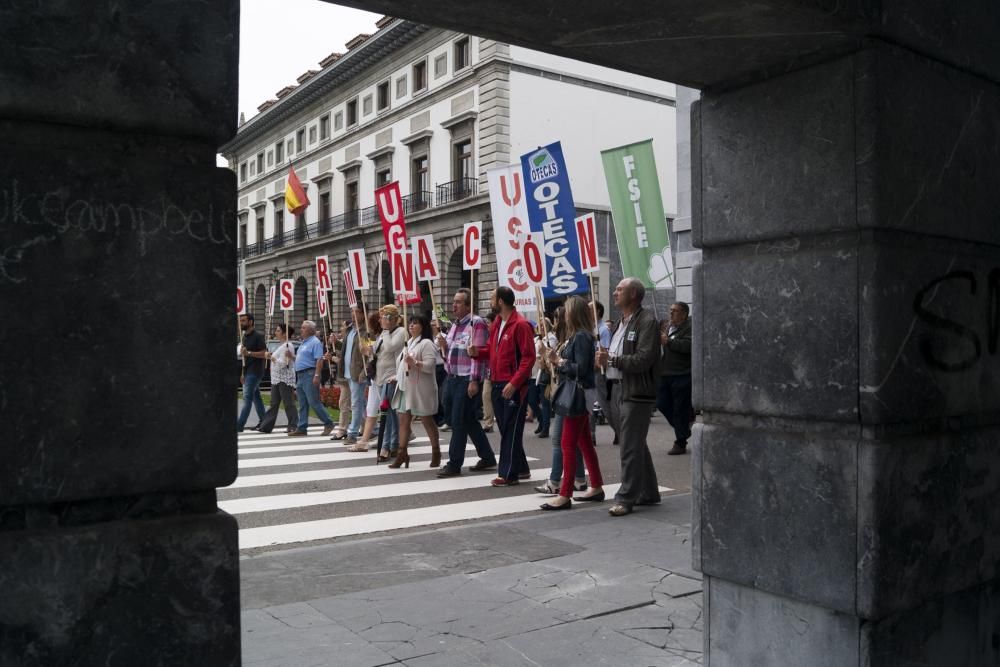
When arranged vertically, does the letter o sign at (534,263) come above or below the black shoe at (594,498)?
above

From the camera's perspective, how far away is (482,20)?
2.69 m

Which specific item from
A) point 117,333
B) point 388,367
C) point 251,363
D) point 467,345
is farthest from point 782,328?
point 251,363

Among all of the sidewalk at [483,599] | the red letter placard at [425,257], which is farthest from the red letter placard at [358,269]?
the sidewalk at [483,599]

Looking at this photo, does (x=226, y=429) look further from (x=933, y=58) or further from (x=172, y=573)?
(x=933, y=58)

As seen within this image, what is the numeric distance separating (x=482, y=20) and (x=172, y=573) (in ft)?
5.99

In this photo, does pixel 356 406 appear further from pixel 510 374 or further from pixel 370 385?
pixel 510 374

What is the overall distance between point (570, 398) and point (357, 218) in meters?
35.1

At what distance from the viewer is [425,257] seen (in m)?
15.5

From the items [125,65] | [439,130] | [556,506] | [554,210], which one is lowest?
[556,506]

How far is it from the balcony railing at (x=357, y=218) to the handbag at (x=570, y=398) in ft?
83.7

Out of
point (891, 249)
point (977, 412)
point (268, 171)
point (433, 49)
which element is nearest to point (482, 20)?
point (891, 249)

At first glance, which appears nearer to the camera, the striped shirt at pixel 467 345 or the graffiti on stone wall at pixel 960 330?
the graffiti on stone wall at pixel 960 330

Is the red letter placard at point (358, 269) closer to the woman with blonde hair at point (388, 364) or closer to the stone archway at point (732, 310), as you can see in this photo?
the woman with blonde hair at point (388, 364)

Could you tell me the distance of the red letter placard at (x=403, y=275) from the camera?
12.5 metres
